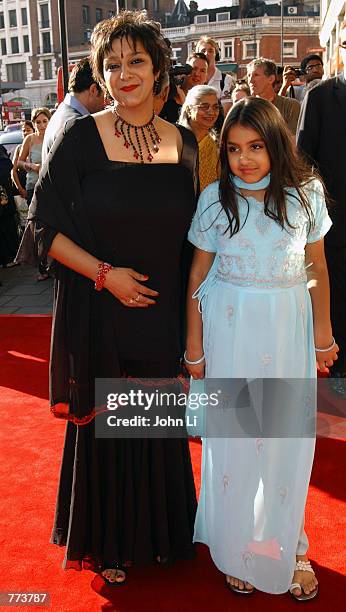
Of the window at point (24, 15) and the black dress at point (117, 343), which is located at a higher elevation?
the window at point (24, 15)

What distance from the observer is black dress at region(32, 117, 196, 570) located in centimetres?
203

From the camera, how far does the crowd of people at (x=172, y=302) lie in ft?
6.66

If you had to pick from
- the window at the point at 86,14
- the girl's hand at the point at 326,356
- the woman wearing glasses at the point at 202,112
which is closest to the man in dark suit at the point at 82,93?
the woman wearing glasses at the point at 202,112

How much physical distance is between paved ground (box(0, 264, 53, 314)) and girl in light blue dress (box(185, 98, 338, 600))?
4.06m

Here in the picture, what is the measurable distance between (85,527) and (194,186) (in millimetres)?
1215

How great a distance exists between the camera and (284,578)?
7.19ft

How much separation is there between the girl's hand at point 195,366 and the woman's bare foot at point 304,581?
75 centimetres

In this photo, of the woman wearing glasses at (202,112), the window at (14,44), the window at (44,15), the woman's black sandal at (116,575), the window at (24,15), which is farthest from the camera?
the window at (14,44)

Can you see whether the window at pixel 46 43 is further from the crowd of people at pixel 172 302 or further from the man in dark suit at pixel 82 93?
the crowd of people at pixel 172 302

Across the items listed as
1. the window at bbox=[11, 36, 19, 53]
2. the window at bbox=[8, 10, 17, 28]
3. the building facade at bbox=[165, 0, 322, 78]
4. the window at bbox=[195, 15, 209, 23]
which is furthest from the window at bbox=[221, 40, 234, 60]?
the window at bbox=[8, 10, 17, 28]

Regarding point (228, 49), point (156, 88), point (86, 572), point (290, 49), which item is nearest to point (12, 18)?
point (228, 49)

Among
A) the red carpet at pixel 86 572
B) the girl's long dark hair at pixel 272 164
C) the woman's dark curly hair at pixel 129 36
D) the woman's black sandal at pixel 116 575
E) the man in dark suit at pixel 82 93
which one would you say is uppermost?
the woman's dark curly hair at pixel 129 36

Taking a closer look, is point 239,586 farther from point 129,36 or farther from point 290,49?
point 290,49

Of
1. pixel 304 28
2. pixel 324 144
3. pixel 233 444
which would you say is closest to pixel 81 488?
pixel 233 444
